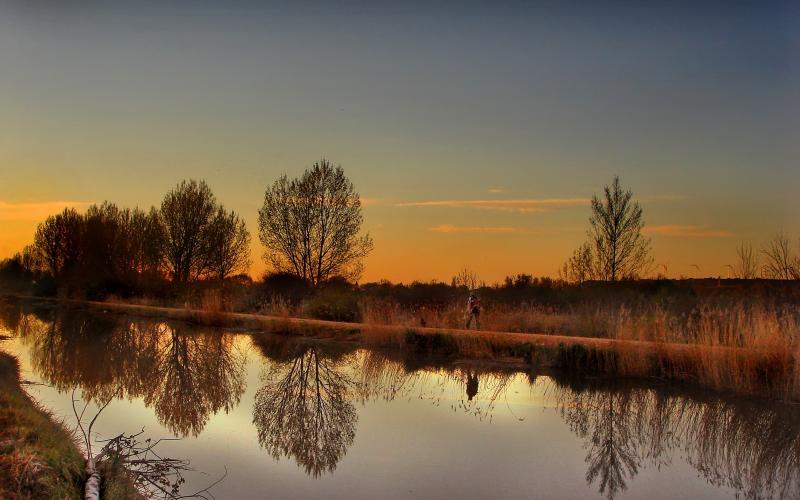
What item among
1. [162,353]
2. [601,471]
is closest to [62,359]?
[162,353]

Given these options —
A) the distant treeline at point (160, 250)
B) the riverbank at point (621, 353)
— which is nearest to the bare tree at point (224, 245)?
Result: the distant treeline at point (160, 250)

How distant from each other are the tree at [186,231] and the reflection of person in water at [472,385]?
33.0 meters

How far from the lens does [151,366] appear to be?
661 inches

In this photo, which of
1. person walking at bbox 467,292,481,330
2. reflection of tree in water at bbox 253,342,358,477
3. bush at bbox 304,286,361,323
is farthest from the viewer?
bush at bbox 304,286,361,323

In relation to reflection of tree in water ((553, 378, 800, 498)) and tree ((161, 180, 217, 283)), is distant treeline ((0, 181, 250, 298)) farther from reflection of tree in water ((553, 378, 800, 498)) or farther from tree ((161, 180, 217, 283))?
reflection of tree in water ((553, 378, 800, 498))

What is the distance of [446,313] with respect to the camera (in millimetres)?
22312

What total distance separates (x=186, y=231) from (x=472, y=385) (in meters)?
34.5

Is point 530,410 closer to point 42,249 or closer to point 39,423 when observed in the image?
point 39,423

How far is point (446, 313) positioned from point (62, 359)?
36.4 ft

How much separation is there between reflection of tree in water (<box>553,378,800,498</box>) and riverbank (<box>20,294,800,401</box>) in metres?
0.81

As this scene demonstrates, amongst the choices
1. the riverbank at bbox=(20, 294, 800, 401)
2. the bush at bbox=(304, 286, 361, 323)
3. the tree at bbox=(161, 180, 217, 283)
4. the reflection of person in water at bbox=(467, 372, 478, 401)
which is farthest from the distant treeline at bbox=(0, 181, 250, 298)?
the reflection of person in water at bbox=(467, 372, 478, 401)

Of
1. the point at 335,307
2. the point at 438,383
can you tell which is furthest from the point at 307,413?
the point at 335,307

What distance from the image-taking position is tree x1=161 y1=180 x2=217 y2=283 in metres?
44.9

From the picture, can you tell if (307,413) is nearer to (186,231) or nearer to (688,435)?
(688,435)
